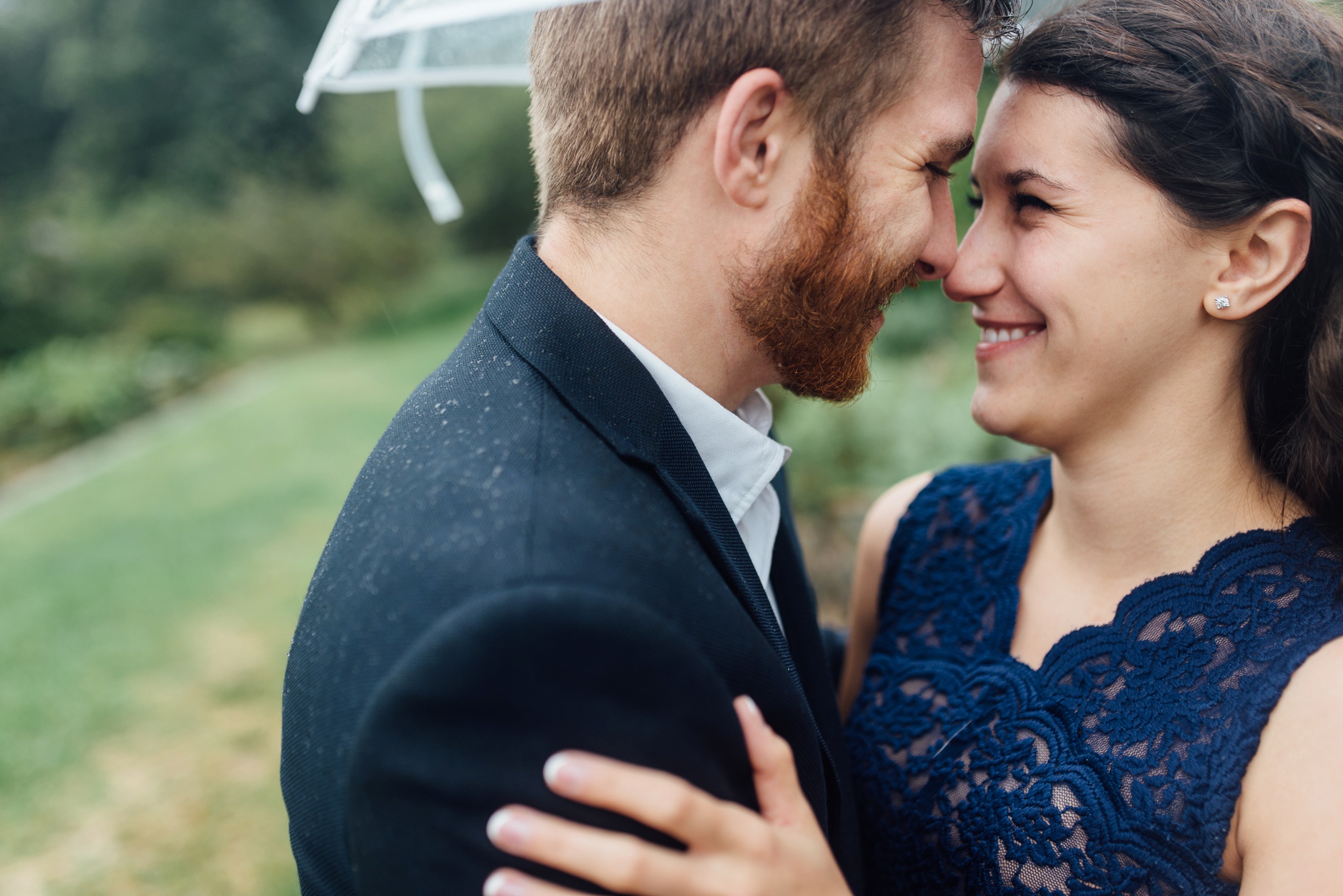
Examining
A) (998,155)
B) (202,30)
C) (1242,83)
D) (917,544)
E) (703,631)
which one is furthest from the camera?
(202,30)

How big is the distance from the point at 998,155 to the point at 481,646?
1631 mm

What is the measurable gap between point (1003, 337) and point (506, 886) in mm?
1676

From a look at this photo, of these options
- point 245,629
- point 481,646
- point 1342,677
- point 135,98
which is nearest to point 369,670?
point 481,646

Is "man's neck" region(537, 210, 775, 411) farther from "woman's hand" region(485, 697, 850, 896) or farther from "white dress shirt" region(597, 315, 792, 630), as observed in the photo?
"woman's hand" region(485, 697, 850, 896)

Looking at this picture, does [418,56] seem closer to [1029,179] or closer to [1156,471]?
[1029,179]

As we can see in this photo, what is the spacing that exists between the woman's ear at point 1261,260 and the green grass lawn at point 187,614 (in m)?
3.26

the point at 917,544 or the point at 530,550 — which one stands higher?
the point at 917,544

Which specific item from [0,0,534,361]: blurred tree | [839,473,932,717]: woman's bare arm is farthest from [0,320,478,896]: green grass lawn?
[0,0,534,361]: blurred tree

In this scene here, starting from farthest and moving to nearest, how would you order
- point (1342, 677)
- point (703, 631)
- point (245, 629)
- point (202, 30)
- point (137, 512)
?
point (202, 30) < point (137, 512) < point (245, 629) < point (1342, 677) < point (703, 631)

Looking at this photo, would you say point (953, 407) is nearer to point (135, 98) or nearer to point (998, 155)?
point (998, 155)

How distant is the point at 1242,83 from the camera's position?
1930 mm

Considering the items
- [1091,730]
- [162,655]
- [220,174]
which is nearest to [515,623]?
[1091,730]

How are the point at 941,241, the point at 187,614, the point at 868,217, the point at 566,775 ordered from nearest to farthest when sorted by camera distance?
the point at 566,775 → the point at 868,217 → the point at 941,241 → the point at 187,614

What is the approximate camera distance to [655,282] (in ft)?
6.17
